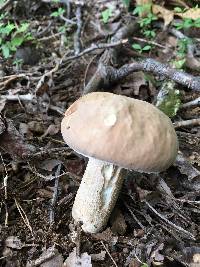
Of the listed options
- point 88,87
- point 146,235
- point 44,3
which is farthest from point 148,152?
point 44,3

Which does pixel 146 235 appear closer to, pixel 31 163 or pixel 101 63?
pixel 31 163

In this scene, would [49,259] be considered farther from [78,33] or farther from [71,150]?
[78,33]

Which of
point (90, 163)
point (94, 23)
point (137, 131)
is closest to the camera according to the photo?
point (137, 131)

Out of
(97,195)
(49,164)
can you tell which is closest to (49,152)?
(49,164)

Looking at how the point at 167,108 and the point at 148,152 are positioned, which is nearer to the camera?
the point at 148,152

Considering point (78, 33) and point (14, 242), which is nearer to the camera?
point (14, 242)

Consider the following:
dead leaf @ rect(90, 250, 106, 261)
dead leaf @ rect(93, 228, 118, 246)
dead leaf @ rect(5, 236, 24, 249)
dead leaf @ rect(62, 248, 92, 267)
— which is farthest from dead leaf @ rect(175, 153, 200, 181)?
dead leaf @ rect(5, 236, 24, 249)
